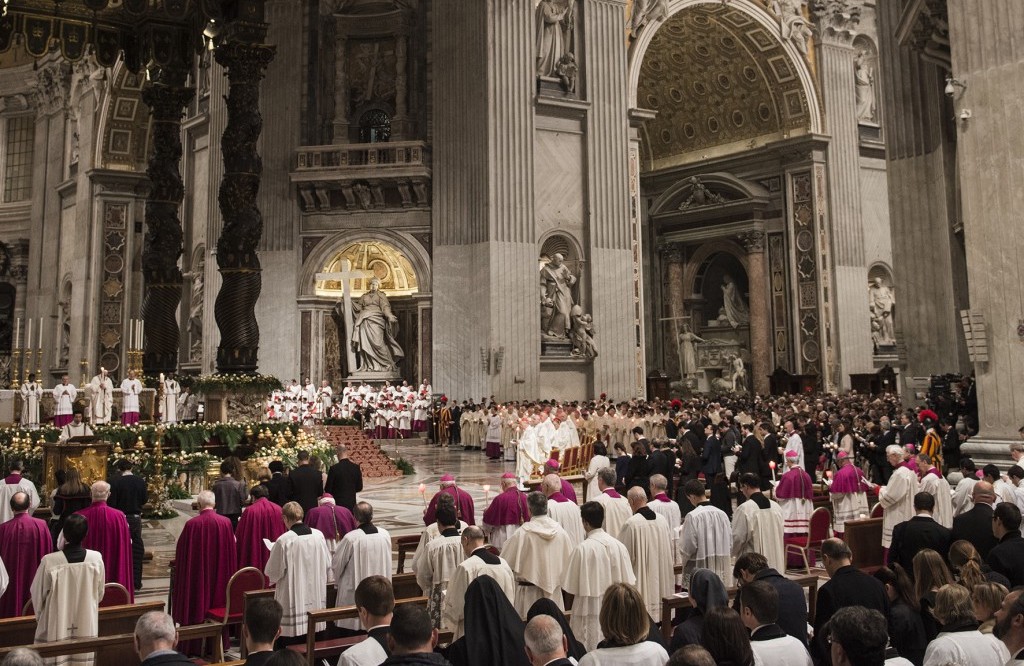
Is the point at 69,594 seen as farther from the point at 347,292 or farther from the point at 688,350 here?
the point at 688,350

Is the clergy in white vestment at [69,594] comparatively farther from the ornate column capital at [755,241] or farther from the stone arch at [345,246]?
the ornate column capital at [755,241]

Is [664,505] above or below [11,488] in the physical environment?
below

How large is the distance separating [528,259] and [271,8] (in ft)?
35.2

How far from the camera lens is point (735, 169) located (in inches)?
1249

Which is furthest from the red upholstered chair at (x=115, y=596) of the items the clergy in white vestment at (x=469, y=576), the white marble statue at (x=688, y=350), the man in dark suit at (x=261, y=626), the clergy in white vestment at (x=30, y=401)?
the white marble statue at (x=688, y=350)

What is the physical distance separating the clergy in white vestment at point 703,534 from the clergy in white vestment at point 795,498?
3048 millimetres

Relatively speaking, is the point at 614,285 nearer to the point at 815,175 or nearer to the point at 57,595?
the point at 815,175

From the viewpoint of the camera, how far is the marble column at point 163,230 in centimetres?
1572

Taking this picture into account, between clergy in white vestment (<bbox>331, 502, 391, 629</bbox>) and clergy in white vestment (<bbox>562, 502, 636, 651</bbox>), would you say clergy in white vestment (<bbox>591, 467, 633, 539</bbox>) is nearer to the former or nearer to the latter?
clergy in white vestment (<bbox>562, 502, 636, 651</bbox>)

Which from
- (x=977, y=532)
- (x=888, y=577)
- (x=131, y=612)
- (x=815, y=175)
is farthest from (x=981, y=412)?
(x=815, y=175)

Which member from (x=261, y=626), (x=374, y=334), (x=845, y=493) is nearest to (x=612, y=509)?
(x=845, y=493)

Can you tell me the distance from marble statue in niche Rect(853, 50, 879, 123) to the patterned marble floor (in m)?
18.5

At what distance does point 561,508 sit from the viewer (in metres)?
7.77

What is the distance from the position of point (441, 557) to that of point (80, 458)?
6.36 m
